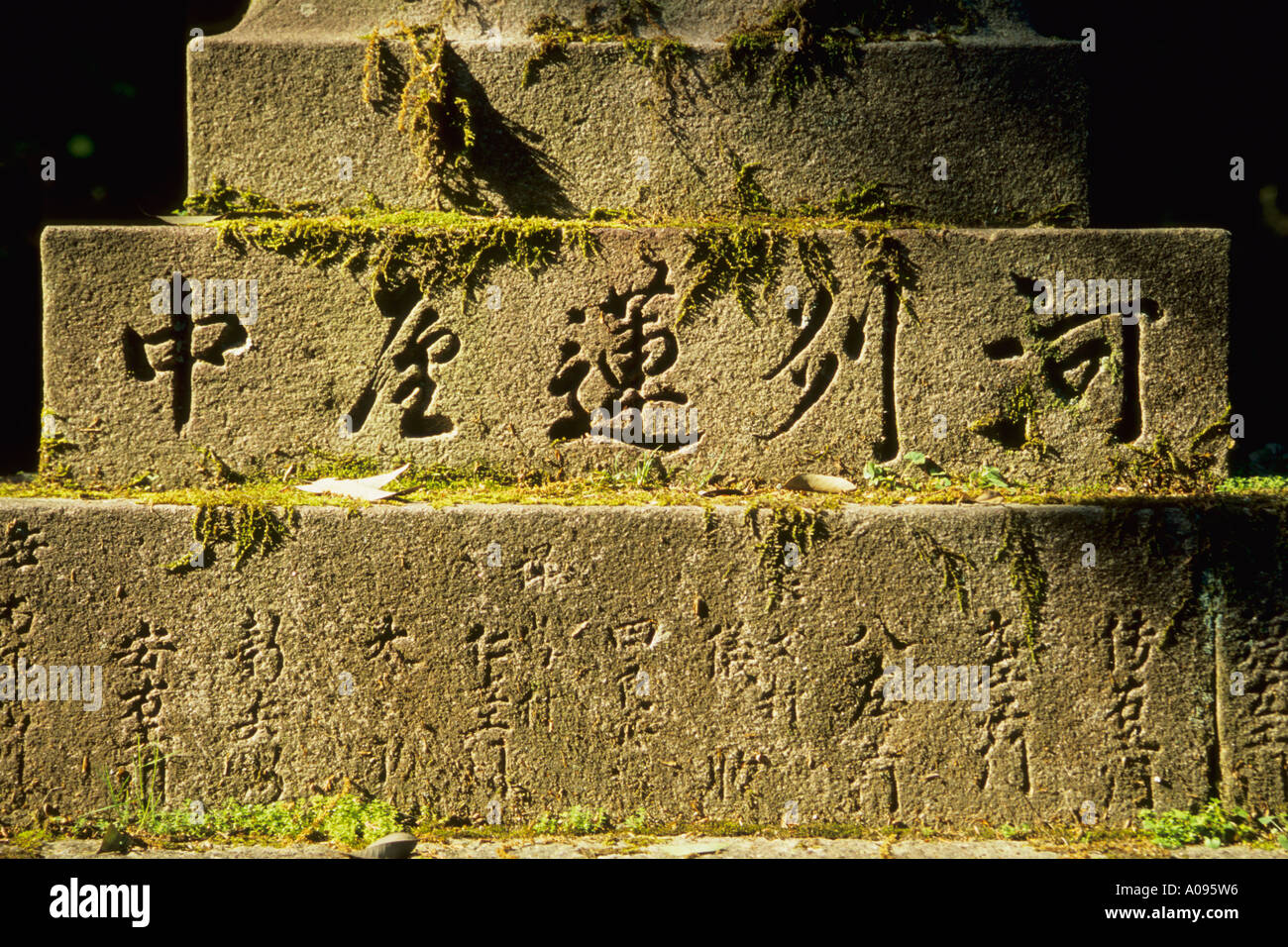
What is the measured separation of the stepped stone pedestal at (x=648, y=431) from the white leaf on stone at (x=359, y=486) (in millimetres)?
90

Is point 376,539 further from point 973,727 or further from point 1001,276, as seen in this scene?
point 1001,276

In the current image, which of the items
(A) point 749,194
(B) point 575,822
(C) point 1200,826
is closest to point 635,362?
(A) point 749,194

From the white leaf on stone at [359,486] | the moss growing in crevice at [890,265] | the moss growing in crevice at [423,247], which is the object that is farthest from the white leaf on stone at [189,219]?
the moss growing in crevice at [890,265]

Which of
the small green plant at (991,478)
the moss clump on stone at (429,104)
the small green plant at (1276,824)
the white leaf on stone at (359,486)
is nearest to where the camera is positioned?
the small green plant at (1276,824)

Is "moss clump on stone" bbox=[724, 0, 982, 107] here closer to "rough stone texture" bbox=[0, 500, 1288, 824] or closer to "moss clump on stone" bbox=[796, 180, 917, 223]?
"moss clump on stone" bbox=[796, 180, 917, 223]

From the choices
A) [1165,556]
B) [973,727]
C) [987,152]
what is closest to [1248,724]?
[1165,556]

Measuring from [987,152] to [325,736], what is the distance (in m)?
2.54

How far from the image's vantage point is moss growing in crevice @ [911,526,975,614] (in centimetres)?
238

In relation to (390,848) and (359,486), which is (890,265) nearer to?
(359,486)

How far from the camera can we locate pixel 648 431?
8.70 ft

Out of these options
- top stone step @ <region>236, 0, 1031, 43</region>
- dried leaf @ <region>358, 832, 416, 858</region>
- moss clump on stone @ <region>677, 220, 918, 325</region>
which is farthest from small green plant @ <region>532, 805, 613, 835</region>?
top stone step @ <region>236, 0, 1031, 43</region>

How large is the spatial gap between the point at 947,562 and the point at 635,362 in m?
1.04

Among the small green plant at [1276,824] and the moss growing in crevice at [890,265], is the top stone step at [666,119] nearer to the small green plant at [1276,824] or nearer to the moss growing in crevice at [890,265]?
the moss growing in crevice at [890,265]

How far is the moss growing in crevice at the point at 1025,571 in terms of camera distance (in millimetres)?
2375
